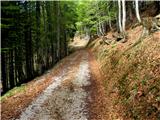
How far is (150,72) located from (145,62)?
168 cm

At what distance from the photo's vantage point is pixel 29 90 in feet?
67.2

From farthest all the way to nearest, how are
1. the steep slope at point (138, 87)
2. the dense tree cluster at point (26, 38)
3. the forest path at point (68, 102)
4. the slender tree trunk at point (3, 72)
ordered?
the dense tree cluster at point (26, 38) < the slender tree trunk at point (3, 72) < the forest path at point (68, 102) < the steep slope at point (138, 87)

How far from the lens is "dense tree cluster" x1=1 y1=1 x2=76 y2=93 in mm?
28828

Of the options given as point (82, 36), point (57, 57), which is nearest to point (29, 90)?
point (57, 57)

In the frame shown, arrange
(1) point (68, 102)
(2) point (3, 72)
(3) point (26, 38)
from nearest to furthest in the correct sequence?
1. (1) point (68, 102)
2. (2) point (3, 72)
3. (3) point (26, 38)

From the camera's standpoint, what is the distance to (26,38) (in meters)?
33.1

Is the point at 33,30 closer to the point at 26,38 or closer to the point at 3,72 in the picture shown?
the point at 26,38

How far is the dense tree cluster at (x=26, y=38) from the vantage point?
28828mm

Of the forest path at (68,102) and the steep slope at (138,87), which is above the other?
the steep slope at (138,87)

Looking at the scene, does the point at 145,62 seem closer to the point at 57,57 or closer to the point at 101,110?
the point at 101,110

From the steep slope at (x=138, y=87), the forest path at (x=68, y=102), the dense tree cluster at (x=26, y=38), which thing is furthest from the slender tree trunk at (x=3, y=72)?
the steep slope at (x=138, y=87)

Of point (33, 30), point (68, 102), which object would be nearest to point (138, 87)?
point (68, 102)

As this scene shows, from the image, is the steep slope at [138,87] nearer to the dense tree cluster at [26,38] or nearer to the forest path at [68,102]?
the forest path at [68,102]

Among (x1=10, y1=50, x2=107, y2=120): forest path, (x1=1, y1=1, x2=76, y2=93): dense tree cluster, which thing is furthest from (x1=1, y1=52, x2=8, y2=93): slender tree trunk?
(x1=10, y1=50, x2=107, y2=120): forest path
